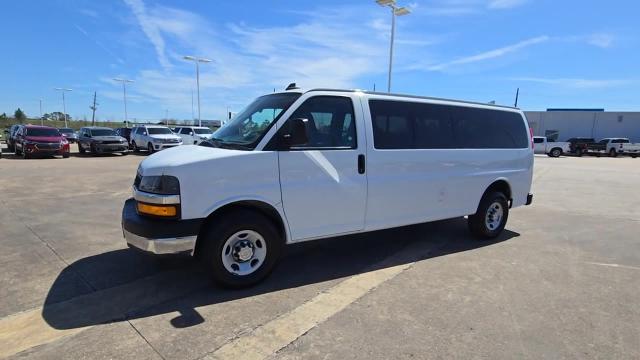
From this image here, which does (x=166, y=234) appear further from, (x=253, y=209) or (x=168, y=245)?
(x=253, y=209)

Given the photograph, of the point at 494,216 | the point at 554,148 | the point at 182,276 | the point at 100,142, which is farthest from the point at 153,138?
the point at 554,148

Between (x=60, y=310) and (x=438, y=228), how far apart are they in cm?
580

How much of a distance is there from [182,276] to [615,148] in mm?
46454

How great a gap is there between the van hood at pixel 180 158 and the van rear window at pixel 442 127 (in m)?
1.88

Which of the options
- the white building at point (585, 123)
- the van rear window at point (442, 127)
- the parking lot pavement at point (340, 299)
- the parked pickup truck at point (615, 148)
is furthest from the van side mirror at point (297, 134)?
the white building at point (585, 123)

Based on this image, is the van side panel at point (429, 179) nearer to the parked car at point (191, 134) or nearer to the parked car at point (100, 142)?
the parked car at point (100, 142)

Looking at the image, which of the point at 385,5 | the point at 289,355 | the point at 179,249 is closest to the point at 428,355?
the point at 289,355

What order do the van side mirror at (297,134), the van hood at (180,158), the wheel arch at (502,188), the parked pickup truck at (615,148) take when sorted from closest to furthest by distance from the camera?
1. the van hood at (180,158)
2. the van side mirror at (297,134)
3. the wheel arch at (502,188)
4. the parked pickup truck at (615,148)

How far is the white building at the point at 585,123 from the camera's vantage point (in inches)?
2042

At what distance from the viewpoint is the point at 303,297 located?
14.5 ft

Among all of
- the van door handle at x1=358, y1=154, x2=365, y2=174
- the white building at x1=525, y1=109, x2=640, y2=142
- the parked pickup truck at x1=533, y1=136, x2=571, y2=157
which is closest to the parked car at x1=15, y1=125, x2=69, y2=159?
the van door handle at x1=358, y1=154, x2=365, y2=174

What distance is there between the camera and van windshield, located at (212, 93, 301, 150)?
15.2 feet

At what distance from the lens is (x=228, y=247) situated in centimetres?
444

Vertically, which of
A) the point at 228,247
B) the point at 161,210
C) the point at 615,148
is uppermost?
the point at 161,210
